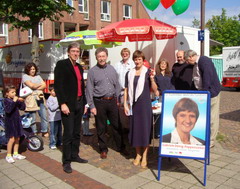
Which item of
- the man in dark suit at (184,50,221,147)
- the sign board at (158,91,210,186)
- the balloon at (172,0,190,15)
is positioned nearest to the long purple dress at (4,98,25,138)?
the sign board at (158,91,210,186)

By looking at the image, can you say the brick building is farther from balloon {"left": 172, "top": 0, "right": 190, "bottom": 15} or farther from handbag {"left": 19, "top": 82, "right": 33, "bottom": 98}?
handbag {"left": 19, "top": 82, "right": 33, "bottom": 98}

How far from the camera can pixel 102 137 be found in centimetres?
509

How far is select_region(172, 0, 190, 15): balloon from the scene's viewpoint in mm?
7285

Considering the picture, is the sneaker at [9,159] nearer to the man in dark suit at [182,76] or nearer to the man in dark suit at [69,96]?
the man in dark suit at [69,96]

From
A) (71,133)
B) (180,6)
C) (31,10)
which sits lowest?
(71,133)

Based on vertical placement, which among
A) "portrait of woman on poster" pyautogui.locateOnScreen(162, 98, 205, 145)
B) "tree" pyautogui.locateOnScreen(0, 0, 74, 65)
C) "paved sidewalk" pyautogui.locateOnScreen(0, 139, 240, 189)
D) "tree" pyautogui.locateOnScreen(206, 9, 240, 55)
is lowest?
"paved sidewalk" pyautogui.locateOnScreen(0, 139, 240, 189)

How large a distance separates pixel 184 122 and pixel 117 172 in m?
1.33

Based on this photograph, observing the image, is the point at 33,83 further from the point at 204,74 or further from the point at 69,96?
the point at 204,74

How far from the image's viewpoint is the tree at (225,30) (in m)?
34.6

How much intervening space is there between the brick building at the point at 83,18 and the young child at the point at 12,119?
24.1 metres

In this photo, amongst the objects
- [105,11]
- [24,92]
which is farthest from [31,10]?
[105,11]

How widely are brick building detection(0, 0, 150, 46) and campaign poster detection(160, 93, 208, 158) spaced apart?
83.4ft

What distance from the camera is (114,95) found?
16.7ft

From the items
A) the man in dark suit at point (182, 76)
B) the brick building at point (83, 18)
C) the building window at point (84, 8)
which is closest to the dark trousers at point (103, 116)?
the man in dark suit at point (182, 76)
